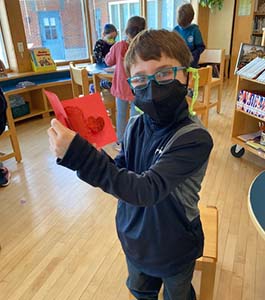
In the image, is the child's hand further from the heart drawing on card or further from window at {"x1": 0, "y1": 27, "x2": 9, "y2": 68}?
window at {"x1": 0, "y1": 27, "x2": 9, "y2": 68}

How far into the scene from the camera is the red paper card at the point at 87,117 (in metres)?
0.70

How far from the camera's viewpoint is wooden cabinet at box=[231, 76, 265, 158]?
2603mm

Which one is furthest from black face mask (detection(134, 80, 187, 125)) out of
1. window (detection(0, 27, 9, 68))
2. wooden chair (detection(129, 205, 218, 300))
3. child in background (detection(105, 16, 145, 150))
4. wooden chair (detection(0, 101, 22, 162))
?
window (detection(0, 27, 9, 68))

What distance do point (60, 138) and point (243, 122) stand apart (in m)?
2.49

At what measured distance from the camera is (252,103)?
2.48 meters

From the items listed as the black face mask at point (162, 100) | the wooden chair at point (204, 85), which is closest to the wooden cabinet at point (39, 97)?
the wooden chair at point (204, 85)

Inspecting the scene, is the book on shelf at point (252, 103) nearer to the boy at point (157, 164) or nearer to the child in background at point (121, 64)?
the child in background at point (121, 64)

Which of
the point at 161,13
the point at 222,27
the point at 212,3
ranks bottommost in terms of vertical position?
the point at 222,27

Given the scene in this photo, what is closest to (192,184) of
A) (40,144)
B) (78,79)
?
(78,79)

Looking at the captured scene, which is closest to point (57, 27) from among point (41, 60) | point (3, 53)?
point (41, 60)

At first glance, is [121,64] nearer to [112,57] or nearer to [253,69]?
[112,57]

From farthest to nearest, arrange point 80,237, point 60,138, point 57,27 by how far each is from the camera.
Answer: point 57,27 → point 80,237 → point 60,138

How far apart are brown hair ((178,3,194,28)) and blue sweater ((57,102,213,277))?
9.37ft

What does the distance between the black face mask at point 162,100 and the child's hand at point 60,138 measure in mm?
254
